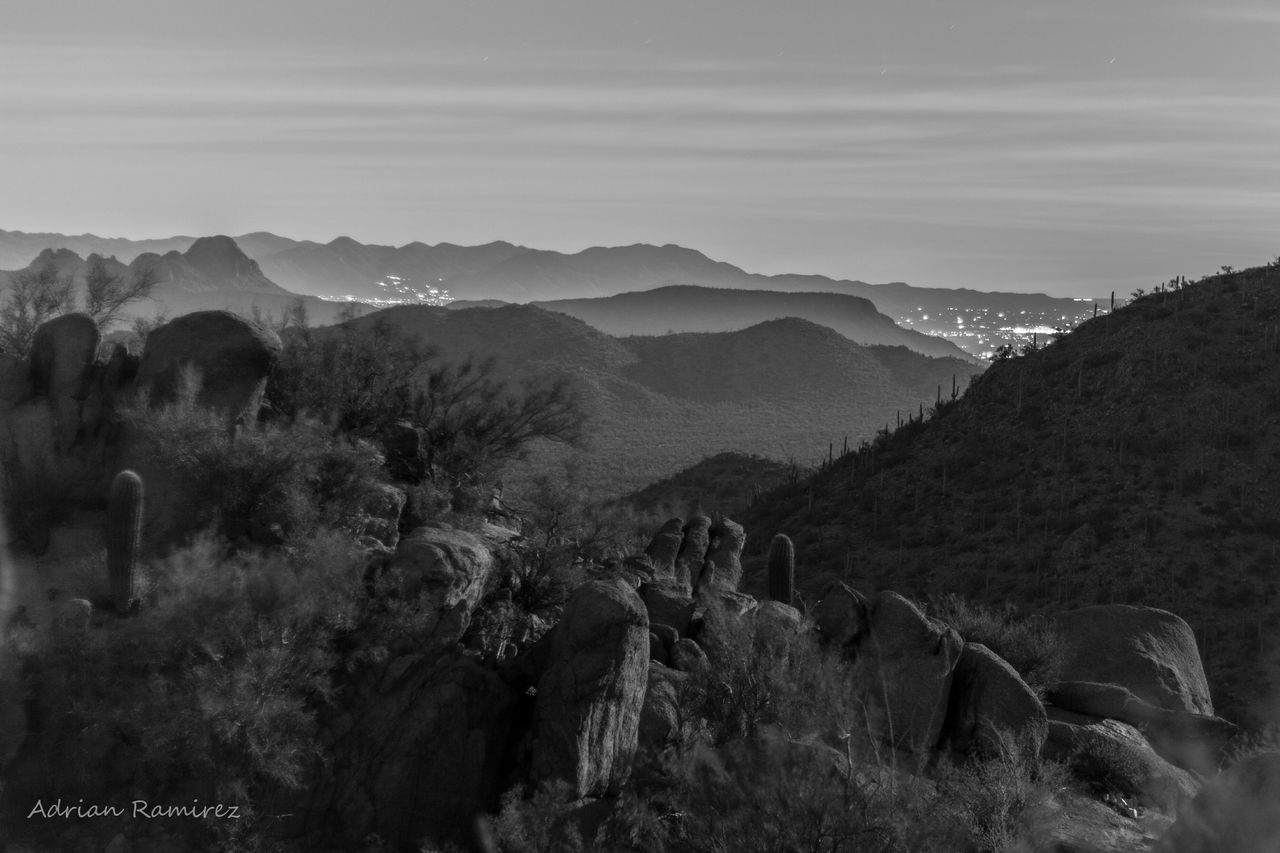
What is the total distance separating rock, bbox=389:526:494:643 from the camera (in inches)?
703

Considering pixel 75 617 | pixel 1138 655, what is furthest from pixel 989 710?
pixel 75 617

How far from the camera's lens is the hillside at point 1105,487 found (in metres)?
37.5

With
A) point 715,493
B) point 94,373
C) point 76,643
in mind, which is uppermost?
point 94,373

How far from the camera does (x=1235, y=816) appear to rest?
1284 cm

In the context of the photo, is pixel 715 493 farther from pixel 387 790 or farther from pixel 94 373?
pixel 387 790

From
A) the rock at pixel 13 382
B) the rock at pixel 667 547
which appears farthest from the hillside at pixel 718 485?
the rock at pixel 13 382

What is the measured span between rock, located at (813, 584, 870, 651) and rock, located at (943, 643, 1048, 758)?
176 centimetres

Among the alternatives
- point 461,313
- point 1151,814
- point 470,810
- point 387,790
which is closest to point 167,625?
point 387,790

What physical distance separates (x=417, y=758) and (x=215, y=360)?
9129 mm

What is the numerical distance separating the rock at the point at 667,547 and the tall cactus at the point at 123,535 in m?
9.66

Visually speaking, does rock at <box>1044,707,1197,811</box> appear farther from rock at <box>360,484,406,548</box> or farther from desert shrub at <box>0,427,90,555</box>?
desert shrub at <box>0,427,90,555</box>

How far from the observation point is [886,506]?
47812 millimetres

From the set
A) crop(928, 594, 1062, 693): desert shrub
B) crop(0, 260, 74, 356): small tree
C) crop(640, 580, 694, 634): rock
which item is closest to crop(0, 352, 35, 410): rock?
crop(0, 260, 74, 356): small tree

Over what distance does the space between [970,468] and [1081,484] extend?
5015 millimetres
